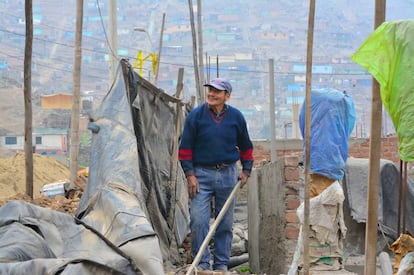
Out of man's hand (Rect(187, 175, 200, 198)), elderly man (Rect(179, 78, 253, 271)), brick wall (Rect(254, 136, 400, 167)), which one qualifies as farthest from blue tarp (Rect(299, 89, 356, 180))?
brick wall (Rect(254, 136, 400, 167))

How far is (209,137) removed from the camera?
6.30 m

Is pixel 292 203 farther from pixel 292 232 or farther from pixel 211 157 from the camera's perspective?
pixel 211 157

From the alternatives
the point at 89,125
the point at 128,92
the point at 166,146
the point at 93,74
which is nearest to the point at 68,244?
the point at 89,125

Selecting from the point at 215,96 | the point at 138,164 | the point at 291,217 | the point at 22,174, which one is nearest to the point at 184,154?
the point at 215,96

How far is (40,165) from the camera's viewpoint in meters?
25.2

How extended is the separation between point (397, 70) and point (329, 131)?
2.53m

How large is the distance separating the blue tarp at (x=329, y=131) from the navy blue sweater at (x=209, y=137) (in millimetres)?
793

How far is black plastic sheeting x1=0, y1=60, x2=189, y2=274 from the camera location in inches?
143

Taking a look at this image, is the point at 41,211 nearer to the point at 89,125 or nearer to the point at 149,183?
the point at 89,125

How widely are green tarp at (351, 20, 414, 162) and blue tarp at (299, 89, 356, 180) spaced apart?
2.28 meters

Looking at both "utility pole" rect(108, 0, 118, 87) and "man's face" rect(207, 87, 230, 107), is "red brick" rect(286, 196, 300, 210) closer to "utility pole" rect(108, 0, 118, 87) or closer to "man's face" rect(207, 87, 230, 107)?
"man's face" rect(207, 87, 230, 107)

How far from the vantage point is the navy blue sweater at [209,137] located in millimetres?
6250

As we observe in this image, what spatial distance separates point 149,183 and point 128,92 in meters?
0.89

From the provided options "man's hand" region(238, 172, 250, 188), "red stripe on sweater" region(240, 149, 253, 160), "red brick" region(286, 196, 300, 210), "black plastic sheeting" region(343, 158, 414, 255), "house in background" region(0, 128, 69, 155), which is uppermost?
"red stripe on sweater" region(240, 149, 253, 160)
